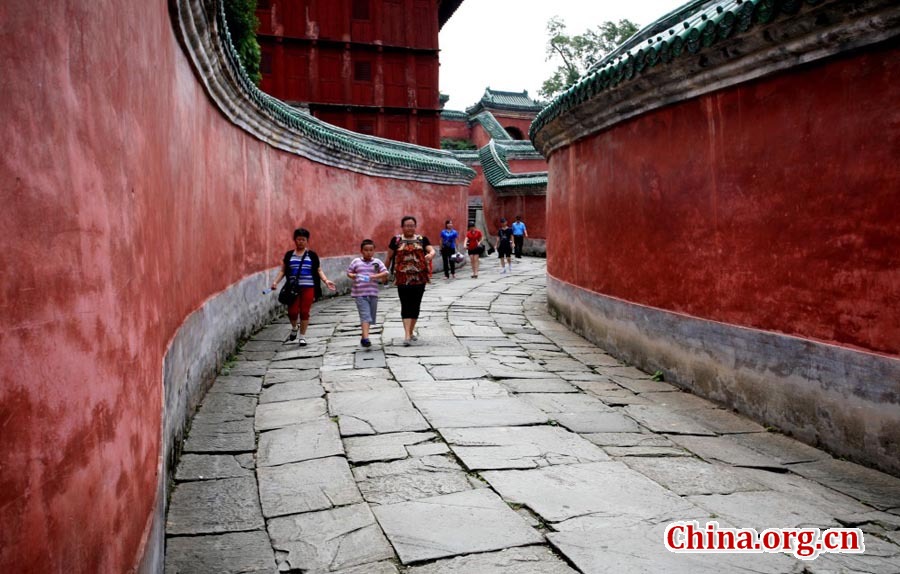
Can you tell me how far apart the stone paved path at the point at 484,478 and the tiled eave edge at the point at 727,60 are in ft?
8.78

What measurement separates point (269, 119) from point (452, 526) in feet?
23.5

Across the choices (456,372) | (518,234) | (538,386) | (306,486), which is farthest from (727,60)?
(518,234)

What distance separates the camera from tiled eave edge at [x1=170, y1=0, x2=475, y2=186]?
4.95m

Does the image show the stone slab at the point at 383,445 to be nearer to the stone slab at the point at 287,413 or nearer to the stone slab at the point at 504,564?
the stone slab at the point at 287,413

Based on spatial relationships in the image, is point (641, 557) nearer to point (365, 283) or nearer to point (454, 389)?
point (454, 389)

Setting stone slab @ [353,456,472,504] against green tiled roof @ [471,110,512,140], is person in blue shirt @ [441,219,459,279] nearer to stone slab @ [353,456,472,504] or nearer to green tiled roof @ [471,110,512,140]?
stone slab @ [353,456,472,504]

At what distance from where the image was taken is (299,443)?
4691 mm

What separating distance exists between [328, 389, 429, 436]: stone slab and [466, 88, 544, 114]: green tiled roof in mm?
30239

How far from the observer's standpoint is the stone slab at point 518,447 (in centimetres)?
430

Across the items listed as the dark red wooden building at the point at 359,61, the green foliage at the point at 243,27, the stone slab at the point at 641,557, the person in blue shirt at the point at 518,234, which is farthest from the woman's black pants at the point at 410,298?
the dark red wooden building at the point at 359,61

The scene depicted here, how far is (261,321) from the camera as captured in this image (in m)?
9.45

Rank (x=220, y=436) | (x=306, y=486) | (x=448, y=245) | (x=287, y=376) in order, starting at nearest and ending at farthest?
(x=306, y=486)
(x=220, y=436)
(x=287, y=376)
(x=448, y=245)

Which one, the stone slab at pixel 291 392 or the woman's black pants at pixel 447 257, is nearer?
the stone slab at pixel 291 392

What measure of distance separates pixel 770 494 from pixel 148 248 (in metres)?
3.55
